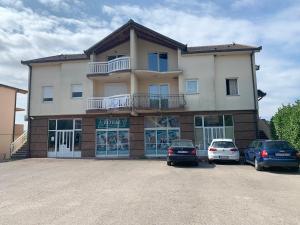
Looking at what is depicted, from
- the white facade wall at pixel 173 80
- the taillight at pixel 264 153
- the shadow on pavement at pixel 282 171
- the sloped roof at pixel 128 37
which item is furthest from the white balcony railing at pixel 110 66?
the shadow on pavement at pixel 282 171

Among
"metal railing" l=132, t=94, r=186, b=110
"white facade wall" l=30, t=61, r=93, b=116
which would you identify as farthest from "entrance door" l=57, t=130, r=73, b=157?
"metal railing" l=132, t=94, r=186, b=110

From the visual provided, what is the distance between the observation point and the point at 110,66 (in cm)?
2441

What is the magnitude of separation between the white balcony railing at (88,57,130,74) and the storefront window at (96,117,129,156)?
4.00 metres

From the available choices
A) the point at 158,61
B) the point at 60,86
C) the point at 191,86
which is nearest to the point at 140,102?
the point at 158,61

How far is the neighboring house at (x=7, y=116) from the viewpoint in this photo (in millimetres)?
27547

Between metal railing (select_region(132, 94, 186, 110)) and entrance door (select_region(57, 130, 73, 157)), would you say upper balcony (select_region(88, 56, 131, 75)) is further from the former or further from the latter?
entrance door (select_region(57, 130, 73, 157))

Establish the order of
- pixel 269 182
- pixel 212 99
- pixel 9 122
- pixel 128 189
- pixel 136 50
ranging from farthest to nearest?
pixel 9 122 < pixel 136 50 < pixel 212 99 < pixel 269 182 < pixel 128 189

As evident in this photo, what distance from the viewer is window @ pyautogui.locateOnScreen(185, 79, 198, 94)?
23453mm

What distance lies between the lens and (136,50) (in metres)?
25.0

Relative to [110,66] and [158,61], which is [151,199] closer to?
[110,66]

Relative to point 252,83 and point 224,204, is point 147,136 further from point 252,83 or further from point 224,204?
point 224,204

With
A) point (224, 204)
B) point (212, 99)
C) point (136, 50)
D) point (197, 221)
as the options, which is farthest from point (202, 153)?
point (197, 221)

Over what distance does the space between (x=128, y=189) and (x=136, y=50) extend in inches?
663

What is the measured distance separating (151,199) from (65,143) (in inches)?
702
